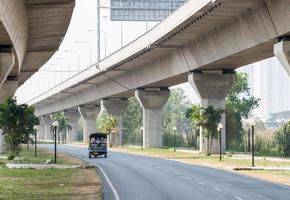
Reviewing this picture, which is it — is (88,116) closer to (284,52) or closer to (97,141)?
(97,141)

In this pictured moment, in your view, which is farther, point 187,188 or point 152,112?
point 152,112

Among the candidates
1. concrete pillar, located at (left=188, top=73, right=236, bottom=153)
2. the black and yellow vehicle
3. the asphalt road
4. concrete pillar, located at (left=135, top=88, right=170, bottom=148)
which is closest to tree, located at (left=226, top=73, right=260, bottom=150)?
concrete pillar, located at (left=135, top=88, right=170, bottom=148)

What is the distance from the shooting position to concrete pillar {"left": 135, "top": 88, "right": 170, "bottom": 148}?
9275cm

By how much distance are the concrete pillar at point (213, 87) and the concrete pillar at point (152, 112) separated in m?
20.0

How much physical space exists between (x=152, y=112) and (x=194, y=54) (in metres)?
32.5

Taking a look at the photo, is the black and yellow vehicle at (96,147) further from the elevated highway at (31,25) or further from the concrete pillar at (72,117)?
the concrete pillar at (72,117)

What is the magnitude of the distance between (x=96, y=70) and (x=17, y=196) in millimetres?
62508

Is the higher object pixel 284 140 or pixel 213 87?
pixel 213 87

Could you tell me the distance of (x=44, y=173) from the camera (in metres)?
42.0

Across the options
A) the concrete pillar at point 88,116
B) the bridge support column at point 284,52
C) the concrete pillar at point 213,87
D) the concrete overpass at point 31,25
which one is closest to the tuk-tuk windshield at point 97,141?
the concrete pillar at point 213,87

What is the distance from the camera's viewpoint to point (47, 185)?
1314 inches

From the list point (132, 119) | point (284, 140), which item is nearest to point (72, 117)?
point (132, 119)

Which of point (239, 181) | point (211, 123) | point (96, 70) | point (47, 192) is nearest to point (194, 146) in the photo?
point (96, 70)

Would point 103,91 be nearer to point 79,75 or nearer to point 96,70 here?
point 79,75
